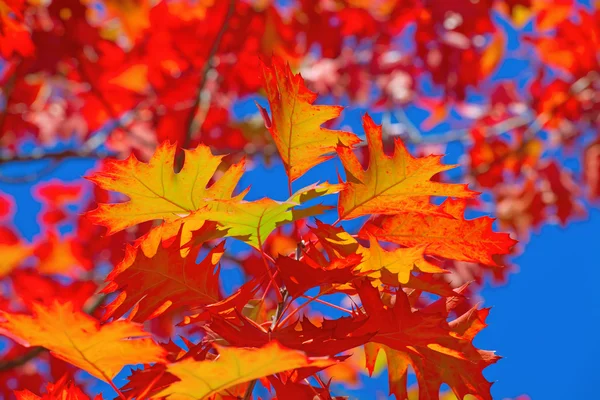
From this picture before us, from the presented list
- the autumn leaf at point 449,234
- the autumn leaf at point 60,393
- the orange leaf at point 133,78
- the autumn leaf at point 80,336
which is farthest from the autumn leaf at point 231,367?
the orange leaf at point 133,78

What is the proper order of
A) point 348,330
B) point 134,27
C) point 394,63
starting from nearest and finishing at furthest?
point 348,330 < point 134,27 < point 394,63

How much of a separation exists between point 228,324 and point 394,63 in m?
2.72

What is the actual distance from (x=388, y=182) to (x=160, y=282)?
309mm

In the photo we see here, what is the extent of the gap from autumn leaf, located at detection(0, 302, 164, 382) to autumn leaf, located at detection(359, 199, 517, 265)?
12.8 inches

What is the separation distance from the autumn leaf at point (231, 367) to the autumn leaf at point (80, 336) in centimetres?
5

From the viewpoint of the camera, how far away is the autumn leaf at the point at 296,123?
82 centimetres

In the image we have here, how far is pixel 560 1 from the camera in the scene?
9.81ft

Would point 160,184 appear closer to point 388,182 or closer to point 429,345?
point 388,182

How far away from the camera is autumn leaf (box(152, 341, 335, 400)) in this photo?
0.62 m

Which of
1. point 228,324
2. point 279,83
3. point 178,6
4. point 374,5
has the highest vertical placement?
point 374,5

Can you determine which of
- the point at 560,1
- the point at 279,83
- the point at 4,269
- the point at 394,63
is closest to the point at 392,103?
the point at 394,63

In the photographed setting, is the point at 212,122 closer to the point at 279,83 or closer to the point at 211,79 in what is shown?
the point at 211,79

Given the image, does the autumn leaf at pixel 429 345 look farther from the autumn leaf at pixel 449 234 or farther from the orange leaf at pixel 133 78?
the orange leaf at pixel 133 78

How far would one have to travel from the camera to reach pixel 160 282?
2.81ft
